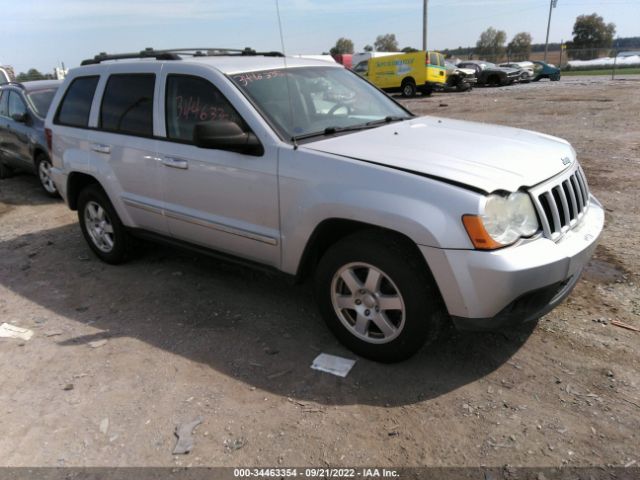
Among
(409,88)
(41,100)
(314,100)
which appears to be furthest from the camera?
(409,88)

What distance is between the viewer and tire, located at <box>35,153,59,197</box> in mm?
7816

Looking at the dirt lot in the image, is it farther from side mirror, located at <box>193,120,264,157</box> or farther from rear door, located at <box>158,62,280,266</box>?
side mirror, located at <box>193,120,264,157</box>

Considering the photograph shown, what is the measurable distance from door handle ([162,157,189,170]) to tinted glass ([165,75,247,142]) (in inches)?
6.5

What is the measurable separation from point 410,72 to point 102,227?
22752 millimetres

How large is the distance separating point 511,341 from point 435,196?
1.30 metres

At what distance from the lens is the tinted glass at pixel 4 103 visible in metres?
8.63

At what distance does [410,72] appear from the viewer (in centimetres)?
2541

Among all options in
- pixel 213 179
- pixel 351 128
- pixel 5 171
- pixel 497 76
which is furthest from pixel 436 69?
pixel 213 179

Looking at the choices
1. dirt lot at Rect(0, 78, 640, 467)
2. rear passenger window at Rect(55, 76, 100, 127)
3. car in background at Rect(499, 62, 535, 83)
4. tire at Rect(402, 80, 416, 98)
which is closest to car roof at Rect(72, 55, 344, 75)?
rear passenger window at Rect(55, 76, 100, 127)

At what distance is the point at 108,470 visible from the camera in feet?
8.47

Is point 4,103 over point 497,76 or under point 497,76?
over

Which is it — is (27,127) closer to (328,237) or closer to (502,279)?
(328,237)

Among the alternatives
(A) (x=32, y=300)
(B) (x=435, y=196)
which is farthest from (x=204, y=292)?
(B) (x=435, y=196)

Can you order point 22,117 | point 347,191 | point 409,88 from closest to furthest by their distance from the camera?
point 347,191
point 22,117
point 409,88
